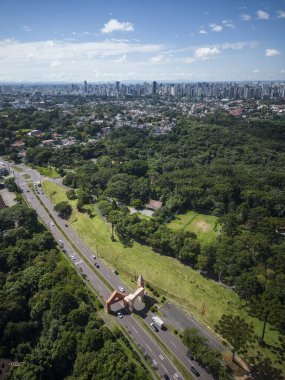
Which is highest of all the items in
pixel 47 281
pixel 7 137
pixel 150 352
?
pixel 7 137

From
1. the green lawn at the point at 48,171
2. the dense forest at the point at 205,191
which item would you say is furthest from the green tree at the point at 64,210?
the green lawn at the point at 48,171

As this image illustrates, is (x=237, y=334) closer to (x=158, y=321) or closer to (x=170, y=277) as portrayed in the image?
(x=158, y=321)

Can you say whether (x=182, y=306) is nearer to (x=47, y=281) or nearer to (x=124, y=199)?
(x=47, y=281)

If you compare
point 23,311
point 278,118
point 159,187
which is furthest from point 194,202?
point 278,118

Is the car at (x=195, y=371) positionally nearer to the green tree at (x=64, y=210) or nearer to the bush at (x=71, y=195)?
the green tree at (x=64, y=210)

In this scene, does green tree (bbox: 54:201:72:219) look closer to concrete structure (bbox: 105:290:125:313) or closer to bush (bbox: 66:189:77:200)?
bush (bbox: 66:189:77:200)

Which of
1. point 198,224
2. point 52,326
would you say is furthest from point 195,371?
point 198,224
